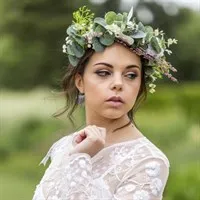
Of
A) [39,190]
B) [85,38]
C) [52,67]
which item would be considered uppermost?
[85,38]

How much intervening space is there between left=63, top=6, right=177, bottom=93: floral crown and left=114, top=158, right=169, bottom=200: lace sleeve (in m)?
0.34

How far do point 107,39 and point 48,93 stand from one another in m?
15.0

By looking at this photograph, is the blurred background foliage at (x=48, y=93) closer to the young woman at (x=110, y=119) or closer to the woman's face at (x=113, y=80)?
the young woman at (x=110, y=119)

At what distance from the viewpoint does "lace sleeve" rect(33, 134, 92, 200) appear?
2389 mm

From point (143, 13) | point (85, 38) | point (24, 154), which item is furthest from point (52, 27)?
point (85, 38)

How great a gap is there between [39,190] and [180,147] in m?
8.62

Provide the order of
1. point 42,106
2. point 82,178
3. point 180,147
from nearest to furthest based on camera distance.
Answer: point 82,178, point 180,147, point 42,106

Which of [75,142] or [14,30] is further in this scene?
[14,30]

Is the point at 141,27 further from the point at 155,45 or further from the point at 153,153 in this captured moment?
the point at 153,153

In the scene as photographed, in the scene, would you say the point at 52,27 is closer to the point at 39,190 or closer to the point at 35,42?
the point at 35,42

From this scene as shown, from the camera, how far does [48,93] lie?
1755 cm

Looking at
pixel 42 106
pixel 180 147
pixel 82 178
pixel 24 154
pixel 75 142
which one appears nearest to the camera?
pixel 82 178

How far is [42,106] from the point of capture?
49.7 feet

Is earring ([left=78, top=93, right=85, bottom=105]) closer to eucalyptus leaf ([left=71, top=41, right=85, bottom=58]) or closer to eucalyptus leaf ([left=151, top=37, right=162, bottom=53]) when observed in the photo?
eucalyptus leaf ([left=71, top=41, right=85, bottom=58])
